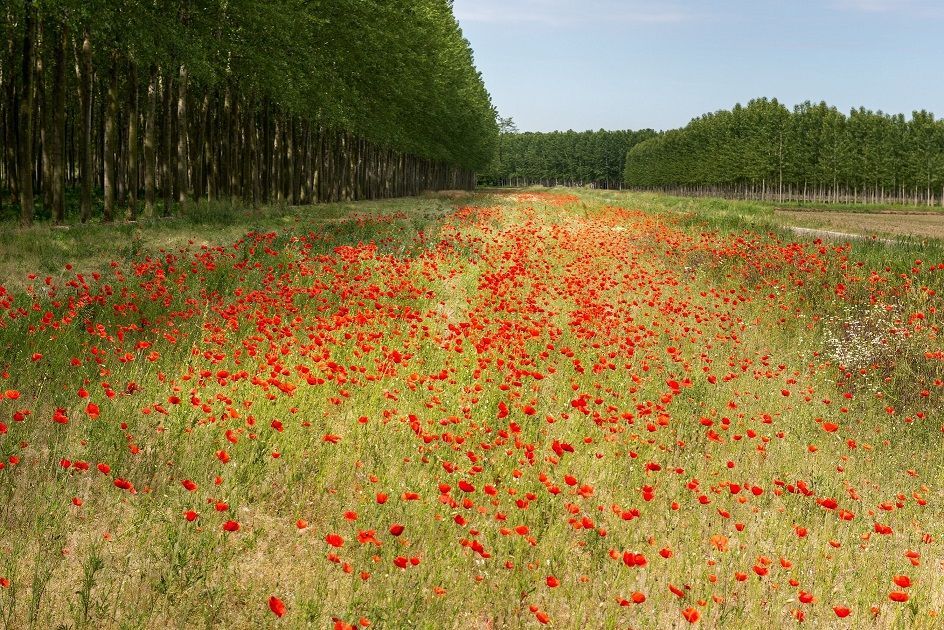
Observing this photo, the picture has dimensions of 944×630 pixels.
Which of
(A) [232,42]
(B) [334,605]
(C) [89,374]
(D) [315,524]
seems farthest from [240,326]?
(A) [232,42]

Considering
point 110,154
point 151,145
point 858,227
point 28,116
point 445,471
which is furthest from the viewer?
point 858,227

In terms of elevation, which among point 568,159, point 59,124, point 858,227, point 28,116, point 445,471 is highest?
point 568,159

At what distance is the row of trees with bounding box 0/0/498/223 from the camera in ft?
57.2

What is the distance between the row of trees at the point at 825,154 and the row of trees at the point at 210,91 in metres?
68.8

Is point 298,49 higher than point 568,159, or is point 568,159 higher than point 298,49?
point 568,159

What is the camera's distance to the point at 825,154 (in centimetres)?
9294

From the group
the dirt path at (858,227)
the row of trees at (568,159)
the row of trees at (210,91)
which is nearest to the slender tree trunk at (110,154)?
the row of trees at (210,91)

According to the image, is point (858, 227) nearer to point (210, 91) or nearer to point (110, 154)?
point (210, 91)

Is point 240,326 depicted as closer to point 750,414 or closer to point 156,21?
point 750,414

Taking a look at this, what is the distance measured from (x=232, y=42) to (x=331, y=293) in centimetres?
1584

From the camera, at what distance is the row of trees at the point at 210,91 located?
17.4 m

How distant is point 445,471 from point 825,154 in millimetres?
104223

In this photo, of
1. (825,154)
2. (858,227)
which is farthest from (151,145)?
(825,154)

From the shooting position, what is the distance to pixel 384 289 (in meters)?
10.4
